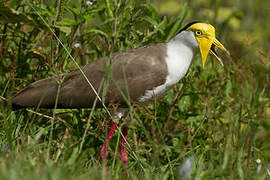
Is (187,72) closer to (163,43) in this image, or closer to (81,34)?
(163,43)

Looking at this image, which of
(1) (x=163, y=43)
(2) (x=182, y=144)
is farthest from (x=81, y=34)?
(2) (x=182, y=144)

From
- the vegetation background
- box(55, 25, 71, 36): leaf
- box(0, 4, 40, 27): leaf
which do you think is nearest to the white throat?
the vegetation background

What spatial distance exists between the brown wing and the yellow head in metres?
0.37

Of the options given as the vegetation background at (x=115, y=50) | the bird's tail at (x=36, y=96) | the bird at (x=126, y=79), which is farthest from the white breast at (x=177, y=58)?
the bird's tail at (x=36, y=96)

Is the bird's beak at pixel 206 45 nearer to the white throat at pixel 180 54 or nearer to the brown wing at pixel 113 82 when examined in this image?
the white throat at pixel 180 54

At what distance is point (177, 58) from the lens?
4031 mm

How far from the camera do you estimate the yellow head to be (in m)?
4.03

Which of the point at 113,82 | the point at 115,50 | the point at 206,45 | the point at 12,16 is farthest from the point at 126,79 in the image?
the point at 12,16

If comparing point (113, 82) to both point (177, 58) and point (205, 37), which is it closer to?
point (177, 58)

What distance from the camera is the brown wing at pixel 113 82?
389 cm

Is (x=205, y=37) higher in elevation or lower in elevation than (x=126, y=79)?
higher

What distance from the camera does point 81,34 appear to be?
168 inches

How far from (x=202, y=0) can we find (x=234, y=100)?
3.68 metres

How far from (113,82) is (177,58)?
23.2 inches
